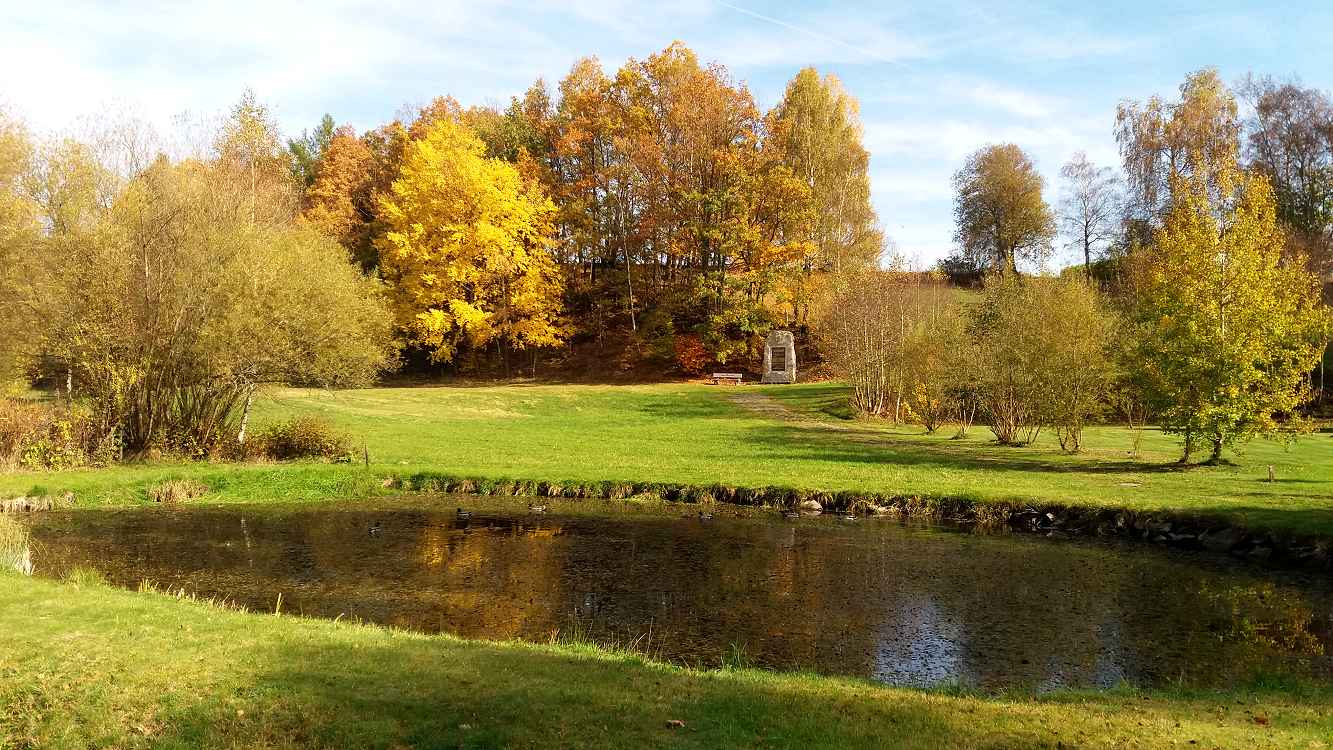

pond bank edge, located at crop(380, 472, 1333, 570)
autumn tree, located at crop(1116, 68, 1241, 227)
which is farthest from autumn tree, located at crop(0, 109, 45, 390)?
→ autumn tree, located at crop(1116, 68, 1241, 227)

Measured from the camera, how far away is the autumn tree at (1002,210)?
74.4m

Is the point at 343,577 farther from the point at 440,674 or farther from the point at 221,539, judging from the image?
the point at 440,674

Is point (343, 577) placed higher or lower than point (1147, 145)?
lower

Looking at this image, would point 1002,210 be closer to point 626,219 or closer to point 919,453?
point 626,219

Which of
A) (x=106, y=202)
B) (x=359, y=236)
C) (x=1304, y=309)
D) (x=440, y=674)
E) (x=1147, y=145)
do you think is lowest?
(x=440, y=674)

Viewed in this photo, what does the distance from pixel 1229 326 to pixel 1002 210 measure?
5626 cm

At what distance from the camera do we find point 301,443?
27.2m

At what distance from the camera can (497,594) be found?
552 inches

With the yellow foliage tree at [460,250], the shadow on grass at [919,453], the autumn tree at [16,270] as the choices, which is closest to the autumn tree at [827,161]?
the yellow foliage tree at [460,250]

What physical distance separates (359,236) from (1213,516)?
190 ft

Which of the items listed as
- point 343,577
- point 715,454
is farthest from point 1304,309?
point 343,577

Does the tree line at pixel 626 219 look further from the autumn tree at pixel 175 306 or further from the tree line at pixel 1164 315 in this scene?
the autumn tree at pixel 175 306

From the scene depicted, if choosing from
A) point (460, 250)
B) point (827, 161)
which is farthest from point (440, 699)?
point (827, 161)

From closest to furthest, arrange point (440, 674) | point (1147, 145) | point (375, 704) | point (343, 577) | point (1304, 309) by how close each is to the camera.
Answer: point (375, 704) → point (440, 674) → point (343, 577) → point (1304, 309) → point (1147, 145)
